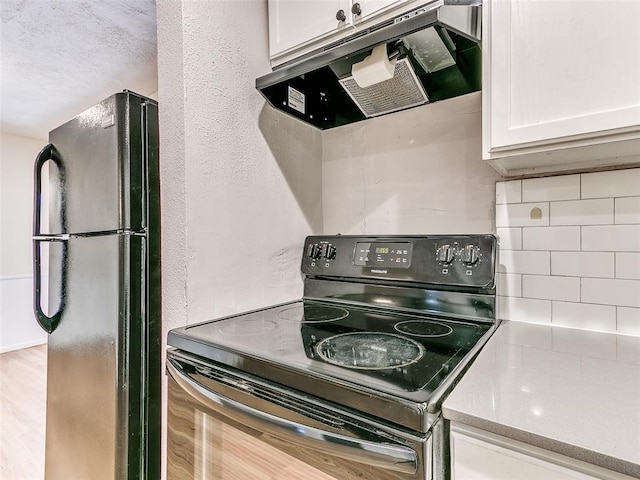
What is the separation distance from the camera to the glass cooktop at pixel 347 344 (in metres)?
0.65

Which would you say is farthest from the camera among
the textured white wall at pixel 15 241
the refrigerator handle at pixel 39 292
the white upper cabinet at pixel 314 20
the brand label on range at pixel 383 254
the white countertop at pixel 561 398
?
the textured white wall at pixel 15 241

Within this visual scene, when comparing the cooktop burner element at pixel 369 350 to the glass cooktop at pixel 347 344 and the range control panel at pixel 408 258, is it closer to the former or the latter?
the glass cooktop at pixel 347 344

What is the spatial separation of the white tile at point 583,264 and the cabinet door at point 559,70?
41cm

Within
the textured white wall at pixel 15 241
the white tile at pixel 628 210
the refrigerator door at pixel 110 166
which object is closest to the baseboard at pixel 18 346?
the textured white wall at pixel 15 241

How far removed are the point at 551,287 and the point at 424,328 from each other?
0.42 metres

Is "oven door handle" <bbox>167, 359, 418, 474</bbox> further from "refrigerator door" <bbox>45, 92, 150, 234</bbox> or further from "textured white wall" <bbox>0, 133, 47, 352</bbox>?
"textured white wall" <bbox>0, 133, 47, 352</bbox>

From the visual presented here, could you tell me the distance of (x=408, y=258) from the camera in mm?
1205

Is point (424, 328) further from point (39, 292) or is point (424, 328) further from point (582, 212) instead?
point (39, 292)

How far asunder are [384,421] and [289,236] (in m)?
0.94

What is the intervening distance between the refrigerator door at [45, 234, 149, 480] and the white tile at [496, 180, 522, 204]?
3.80 feet

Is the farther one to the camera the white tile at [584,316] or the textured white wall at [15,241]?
the textured white wall at [15,241]

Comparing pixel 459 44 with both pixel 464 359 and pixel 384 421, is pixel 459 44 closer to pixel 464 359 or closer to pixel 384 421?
pixel 464 359

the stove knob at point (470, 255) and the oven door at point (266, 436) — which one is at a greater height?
the stove knob at point (470, 255)

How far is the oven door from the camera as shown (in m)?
0.56
